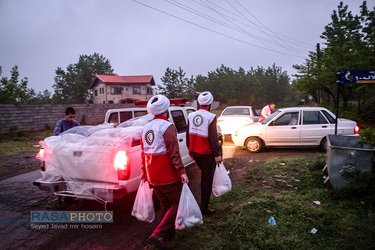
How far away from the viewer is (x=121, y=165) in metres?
3.61

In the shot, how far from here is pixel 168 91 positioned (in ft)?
173

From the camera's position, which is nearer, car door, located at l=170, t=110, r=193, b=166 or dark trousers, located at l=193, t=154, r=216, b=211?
dark trousers, located at l=193, t=154, r=216, b=211

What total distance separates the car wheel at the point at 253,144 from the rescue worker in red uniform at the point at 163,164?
624 cm

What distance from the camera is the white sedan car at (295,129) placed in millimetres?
8125

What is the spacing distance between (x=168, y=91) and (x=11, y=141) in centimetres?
4076

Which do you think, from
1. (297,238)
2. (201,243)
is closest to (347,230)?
(297,238)

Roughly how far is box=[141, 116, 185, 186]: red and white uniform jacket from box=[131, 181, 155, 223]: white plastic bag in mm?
155

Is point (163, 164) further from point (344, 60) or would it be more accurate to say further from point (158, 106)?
point (344, 60)

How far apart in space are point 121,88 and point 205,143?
44955 millimetres

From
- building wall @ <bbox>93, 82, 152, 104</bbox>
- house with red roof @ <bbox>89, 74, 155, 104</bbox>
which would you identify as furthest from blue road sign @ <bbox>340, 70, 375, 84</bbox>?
building wall @ <bbox>93, 82, 152, 104</bbox>

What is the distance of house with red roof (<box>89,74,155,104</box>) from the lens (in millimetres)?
45438

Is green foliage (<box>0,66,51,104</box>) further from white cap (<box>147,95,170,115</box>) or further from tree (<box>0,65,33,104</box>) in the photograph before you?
white cap (<box>147,95,170,115</box>)

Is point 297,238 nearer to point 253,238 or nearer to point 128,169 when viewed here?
point 253,238

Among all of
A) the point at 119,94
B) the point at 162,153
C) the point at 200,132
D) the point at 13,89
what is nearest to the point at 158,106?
the point at 162,153
